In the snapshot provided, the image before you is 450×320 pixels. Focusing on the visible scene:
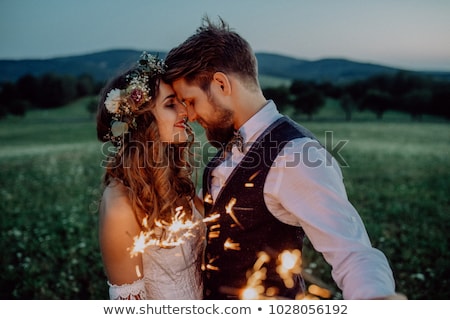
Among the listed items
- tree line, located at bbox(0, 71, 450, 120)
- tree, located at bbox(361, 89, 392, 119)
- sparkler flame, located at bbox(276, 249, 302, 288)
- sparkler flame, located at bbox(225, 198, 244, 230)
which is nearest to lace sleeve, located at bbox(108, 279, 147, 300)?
sparkler flame, located at bbox(225, 198, 244, 230)

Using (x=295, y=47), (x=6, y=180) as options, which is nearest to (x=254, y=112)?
(x=295, y=47)

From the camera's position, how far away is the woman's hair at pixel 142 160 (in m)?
2.24

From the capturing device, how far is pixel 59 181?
7.89 metres

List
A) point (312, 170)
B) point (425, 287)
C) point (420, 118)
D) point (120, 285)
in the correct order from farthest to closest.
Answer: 1. point (420, 118)
2. point (425, 287)
3. point (120, 285)
4. point (312, 170)

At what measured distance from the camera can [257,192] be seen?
194 centimetres

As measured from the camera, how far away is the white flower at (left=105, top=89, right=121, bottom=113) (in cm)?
226

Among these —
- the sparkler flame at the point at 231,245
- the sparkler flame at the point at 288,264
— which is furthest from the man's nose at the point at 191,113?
the sparkler flame at the point at 288,264

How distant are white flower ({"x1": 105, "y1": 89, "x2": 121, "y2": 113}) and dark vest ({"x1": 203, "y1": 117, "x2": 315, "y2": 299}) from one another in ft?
2.46

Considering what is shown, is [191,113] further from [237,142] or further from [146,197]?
[146,197]

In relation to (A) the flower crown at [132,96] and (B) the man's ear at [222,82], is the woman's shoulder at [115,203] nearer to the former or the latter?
(A) the flower crown at [132,96]

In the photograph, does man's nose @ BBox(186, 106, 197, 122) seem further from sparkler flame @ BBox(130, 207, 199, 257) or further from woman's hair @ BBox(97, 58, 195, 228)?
sparkler flame @ BBox(130, 207, 199, 257)
